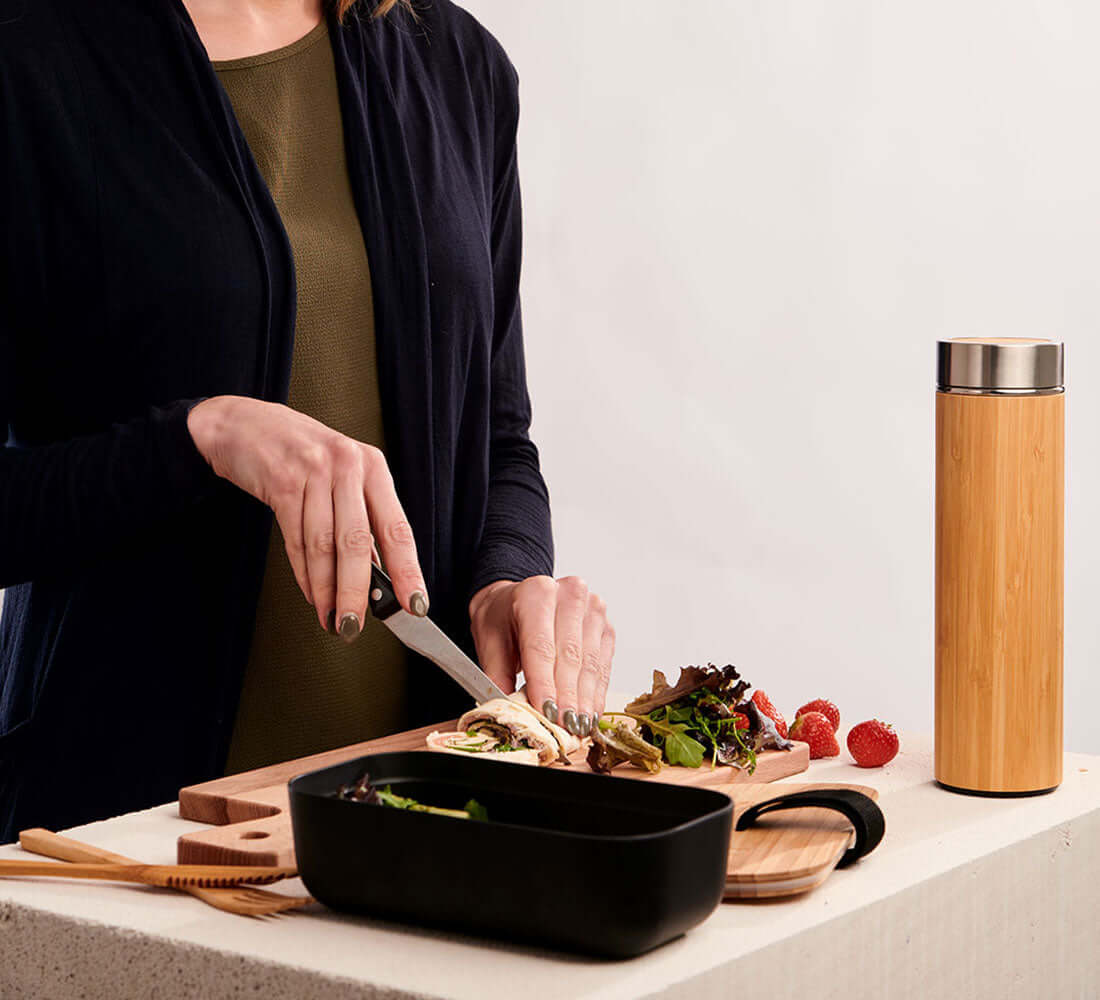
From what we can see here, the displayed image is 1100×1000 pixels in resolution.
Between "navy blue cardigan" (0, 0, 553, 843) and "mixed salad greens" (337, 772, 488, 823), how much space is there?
0.34 m

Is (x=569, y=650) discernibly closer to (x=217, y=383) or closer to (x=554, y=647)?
(x=554, y=647)

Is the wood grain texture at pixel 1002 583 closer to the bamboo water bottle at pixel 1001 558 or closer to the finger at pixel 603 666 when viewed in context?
the bamboo water bottle at pixel 1001 558

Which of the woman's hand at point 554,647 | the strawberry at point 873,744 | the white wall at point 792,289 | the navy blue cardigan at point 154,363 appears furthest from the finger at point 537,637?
the white wall at point 792,289

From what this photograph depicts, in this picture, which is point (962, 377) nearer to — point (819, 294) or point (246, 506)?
point (246, 506)

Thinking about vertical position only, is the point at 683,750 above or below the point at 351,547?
below

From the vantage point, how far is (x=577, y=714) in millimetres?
1203

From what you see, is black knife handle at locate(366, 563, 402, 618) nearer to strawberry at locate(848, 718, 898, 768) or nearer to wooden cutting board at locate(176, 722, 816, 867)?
wooden cutting board at locate(176, 722, 816, 867)

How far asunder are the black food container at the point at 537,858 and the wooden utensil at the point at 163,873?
67mm

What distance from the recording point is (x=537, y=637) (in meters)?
1.23

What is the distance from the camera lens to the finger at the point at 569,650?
1.20 metres

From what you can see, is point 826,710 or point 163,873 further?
point 826,710

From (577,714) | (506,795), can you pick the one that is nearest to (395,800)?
(506,795)

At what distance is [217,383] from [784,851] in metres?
0.60

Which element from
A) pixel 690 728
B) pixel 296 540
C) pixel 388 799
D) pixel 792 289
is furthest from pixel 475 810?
pixel 792 289
